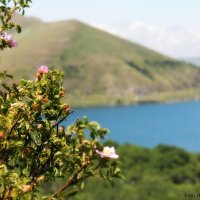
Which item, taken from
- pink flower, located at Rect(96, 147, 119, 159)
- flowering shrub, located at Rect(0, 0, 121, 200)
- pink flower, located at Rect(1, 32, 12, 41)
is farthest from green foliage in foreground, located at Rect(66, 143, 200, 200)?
pink flower, located at Rect(96, 147, 119, 159)

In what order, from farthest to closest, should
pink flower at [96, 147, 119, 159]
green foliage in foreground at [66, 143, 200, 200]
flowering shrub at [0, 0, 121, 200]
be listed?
green foliage in foreground at [66, 143, 200, 200]
flowering shrub at [0, 0, 121, 200]
pink flower at [96, 147, 119, 159]

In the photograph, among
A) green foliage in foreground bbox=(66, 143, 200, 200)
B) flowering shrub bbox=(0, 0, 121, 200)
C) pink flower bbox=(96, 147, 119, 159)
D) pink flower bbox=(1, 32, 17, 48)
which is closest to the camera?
pink flower bbox=(96, 147, 119, 159)

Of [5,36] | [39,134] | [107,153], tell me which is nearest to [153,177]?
[5,36]

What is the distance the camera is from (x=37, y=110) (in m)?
6.45

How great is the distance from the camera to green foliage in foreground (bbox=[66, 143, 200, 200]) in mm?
107250

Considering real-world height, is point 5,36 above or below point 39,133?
above

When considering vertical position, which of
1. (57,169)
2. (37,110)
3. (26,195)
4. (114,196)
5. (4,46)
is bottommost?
(26,195)

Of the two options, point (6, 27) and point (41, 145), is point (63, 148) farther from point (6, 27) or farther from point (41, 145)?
point (6, 27)

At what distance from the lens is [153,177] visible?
117938 millimetres

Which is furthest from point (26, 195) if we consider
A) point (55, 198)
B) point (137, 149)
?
point (137, 149)

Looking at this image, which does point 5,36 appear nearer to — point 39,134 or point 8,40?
Result: point 8,40

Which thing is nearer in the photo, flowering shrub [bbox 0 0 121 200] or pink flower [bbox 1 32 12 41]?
flowering shrub [bbox 0 0 121 200]

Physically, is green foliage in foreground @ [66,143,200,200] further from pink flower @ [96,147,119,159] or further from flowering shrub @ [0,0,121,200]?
pink flower @ [96,147,119,159]

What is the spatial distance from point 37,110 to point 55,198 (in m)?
1.28
